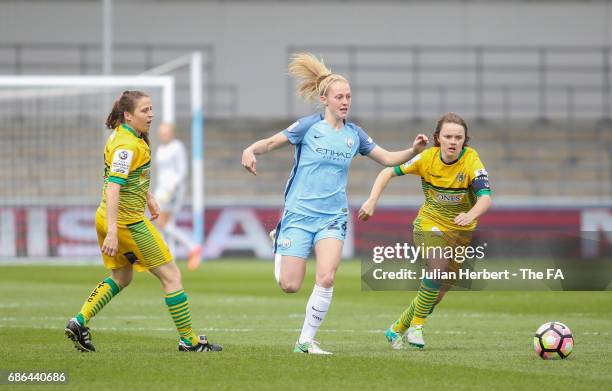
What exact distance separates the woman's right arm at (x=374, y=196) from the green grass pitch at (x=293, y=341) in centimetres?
104

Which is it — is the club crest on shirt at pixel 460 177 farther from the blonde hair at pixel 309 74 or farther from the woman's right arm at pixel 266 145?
the woman's right arm at pixel 266 145

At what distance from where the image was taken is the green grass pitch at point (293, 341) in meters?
7.85

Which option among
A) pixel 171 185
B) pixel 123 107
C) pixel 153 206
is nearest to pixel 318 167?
pixel 153 206

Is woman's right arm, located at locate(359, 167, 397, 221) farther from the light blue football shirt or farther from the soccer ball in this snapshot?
the soccer ball

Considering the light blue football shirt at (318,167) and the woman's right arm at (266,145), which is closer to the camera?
the woman's right arm at (266,145)

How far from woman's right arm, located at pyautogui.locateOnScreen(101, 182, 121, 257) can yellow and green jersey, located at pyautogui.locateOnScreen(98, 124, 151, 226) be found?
7 cm

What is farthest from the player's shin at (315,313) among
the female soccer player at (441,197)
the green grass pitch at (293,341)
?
the female soccer player at (441,197)

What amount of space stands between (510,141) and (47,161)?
11.9 m

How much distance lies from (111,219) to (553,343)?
3.28m

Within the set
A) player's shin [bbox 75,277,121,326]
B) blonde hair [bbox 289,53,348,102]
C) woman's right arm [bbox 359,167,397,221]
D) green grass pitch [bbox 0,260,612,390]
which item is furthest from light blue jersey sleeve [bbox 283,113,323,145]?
player's shin [bbox 75,277,121,326]

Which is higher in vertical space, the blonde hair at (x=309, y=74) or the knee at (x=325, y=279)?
the blonde hair at (x=309, y=74)

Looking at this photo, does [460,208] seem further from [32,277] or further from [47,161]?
[47,161]

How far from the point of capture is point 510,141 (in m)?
30.3

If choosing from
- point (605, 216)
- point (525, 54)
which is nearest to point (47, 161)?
point (605, 216)
